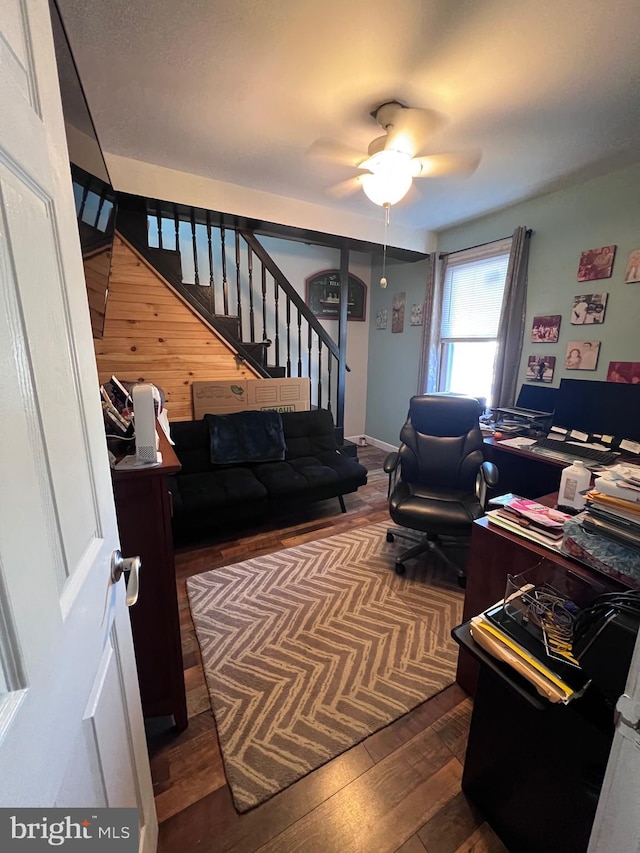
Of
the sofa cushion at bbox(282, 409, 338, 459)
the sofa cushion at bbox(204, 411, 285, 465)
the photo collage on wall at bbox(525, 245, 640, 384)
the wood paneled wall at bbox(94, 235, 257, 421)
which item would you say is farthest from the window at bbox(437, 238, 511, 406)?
the wood paneled wall at bbox(94, 235, 257, 421)

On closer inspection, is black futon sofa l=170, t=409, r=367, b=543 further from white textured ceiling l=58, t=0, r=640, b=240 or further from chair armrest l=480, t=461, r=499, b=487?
white textured ceiling l=58, t=0, r=640, b=240

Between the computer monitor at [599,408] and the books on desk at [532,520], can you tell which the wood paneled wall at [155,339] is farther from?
the computer monitor at [599,408]

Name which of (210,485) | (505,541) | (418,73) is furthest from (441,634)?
(418,73)

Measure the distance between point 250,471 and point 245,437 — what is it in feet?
1.02

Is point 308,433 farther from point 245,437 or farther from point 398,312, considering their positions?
point 398,312

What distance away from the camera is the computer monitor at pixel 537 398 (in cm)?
280

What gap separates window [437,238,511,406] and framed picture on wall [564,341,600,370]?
0.63 meters

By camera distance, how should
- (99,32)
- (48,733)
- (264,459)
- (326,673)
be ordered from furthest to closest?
(264,459)
(326,673)
(99,32)
(48,733)

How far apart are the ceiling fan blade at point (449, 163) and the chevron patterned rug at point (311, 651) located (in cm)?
258

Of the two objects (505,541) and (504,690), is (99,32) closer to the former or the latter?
(505,541)

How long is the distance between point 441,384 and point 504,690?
10.8ft

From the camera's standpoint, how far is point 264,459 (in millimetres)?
3070

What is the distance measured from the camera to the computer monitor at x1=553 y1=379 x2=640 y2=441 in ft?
7.47

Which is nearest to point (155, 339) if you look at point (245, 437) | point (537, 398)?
point (245, 437)
